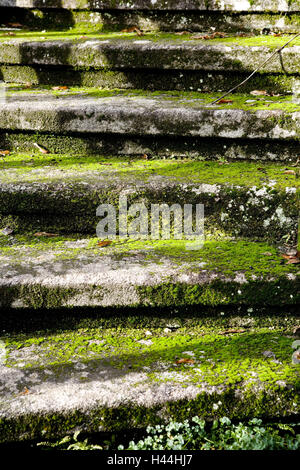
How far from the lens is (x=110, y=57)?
274cm

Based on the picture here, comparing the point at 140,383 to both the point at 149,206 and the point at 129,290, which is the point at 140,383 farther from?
the point at 149,206

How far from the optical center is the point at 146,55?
2.68 metres

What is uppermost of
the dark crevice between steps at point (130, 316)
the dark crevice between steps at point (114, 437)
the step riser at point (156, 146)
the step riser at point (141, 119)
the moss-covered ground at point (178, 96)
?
the moss-covered ground at point (178, 96)

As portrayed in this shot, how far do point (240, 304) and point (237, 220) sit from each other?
484 mm

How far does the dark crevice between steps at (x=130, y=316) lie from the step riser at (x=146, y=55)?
1.59 metres

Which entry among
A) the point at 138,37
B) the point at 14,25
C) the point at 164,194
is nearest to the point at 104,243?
the point at 164,194

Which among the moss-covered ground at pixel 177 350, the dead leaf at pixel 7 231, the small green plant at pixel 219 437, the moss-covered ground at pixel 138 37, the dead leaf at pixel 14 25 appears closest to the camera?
the small green plant at pixel 219 437

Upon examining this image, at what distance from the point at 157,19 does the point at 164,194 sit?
191 centimetres

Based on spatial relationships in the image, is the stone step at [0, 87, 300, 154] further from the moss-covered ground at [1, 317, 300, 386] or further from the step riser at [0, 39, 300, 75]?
the moss-covered ground at [1, 317, 300, 386]

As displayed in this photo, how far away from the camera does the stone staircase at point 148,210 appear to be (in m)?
1.49

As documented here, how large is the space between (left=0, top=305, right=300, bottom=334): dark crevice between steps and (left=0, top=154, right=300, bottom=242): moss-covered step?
0.45m

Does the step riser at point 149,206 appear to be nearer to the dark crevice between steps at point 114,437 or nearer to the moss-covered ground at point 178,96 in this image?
the moss-covered ground at point 178,96

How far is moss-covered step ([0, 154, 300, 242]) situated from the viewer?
6.57ft

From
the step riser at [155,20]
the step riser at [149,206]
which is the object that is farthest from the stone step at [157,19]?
→ the step riser at [149,206]
